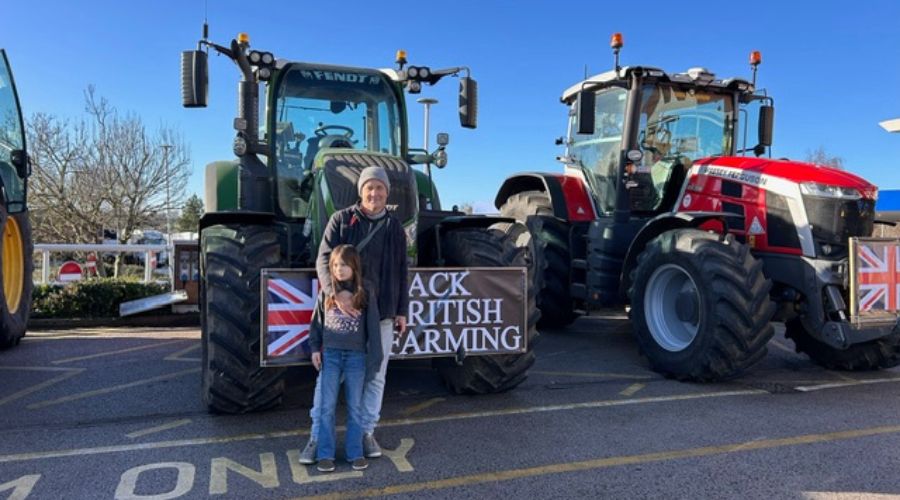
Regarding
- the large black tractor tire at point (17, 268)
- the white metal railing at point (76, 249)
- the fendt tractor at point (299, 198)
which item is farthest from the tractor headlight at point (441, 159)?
the white metal railing at point (76, 249)

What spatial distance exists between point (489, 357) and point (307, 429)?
140 centimetres

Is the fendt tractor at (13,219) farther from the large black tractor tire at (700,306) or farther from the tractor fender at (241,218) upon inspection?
the large black tractor tire at (700,306)

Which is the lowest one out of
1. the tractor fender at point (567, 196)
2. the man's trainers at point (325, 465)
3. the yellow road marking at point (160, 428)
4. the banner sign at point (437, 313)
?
the yellow road marking at point (160, 428)

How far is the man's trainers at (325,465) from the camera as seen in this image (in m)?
3.47

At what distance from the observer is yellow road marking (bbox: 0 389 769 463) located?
3.75 metres

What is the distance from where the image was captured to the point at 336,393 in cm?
358

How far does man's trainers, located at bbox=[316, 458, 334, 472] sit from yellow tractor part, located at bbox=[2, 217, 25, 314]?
5657 mm

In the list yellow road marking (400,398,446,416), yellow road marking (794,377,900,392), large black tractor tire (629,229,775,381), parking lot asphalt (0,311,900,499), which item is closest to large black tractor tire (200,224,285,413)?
parking lot asphalt (0,311,900,499)

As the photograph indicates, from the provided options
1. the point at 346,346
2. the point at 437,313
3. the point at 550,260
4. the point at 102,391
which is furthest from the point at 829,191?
the point at 102,391

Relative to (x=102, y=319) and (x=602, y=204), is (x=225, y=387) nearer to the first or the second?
(x=602, y=204)

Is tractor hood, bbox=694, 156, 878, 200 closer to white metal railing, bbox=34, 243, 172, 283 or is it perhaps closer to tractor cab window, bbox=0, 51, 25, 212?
tractor cab window, bbox=0, 51, 25, 212

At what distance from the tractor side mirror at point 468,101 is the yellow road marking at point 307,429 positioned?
2.59 metres

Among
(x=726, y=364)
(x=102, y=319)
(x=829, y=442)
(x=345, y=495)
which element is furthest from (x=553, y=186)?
(x=102, y=319)

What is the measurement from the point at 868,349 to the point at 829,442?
7.78 ft
